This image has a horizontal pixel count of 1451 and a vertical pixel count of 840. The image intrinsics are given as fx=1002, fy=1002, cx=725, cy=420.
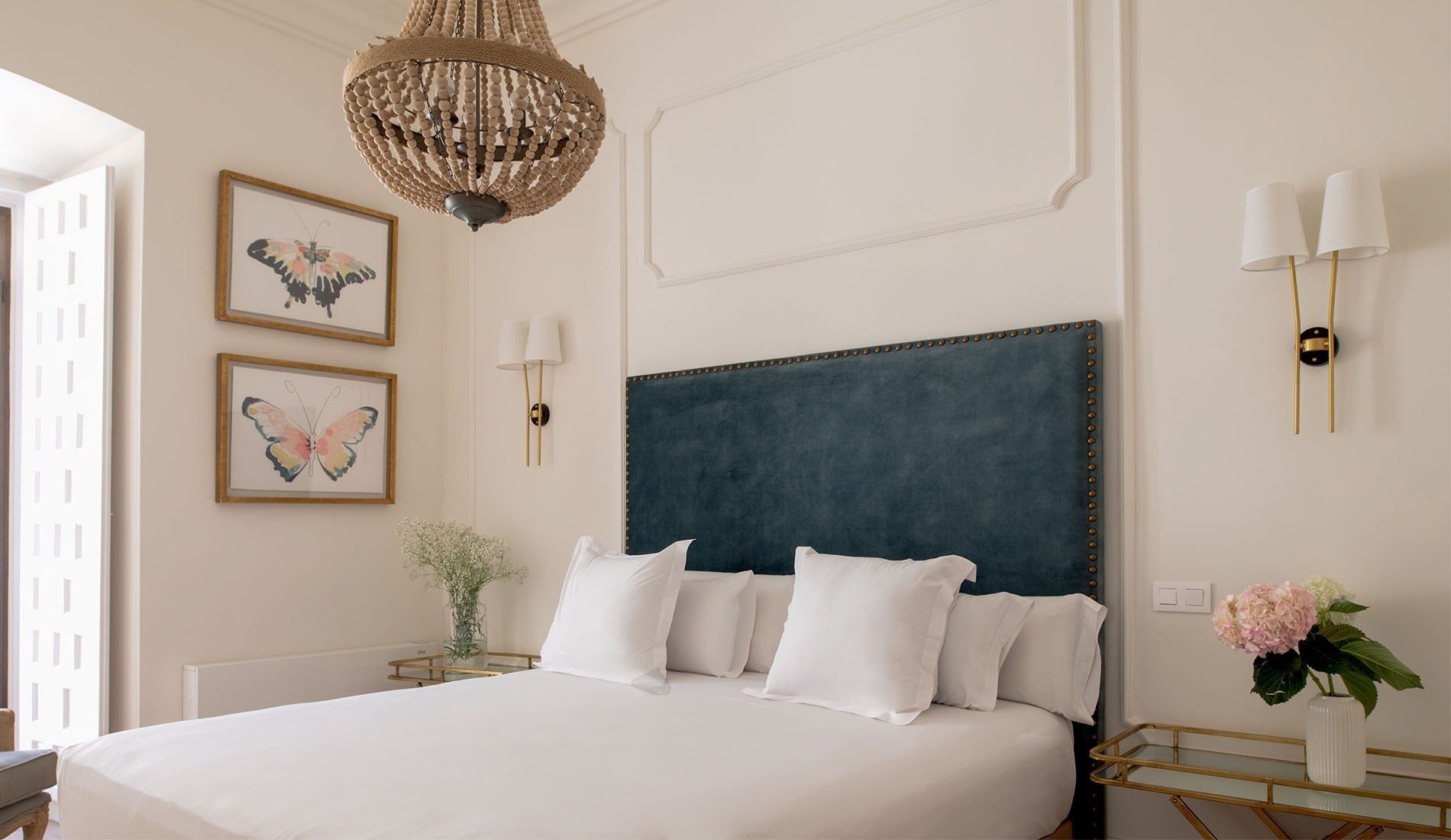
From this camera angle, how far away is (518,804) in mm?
1800

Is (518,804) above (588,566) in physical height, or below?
below

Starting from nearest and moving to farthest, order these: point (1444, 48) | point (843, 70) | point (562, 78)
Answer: point (562, 78)
point (1444, 48)
point (843, 70)

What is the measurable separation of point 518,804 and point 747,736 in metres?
0.67

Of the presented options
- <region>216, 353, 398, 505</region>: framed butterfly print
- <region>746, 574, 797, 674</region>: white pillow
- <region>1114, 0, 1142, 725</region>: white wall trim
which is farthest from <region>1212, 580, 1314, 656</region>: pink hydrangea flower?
<region>216, 353, 398, 505</region>: framed butterfly print

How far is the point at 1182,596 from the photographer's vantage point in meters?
2.74

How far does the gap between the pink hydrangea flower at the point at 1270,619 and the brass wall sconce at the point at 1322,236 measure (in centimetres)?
54

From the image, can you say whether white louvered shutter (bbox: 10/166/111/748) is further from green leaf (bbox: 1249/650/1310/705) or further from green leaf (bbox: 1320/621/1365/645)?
green leaf (bbox: 1320/621/1365/645)

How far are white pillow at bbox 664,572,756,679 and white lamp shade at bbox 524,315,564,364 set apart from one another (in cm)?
139

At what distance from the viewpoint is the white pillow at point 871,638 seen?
255 cm

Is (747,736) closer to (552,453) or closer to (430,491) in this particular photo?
(552,453)

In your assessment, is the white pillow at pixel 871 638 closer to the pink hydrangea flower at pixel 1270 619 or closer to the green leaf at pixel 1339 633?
the pink hydrangea flower at pixel 1270 619

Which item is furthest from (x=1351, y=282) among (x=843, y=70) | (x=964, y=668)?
(x=843, y=70)

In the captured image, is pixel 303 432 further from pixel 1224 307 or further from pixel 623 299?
pixel 1224 307

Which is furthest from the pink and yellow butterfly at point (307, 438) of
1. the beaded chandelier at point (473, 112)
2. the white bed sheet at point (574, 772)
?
the beaded chandelier at point (473, 112)
